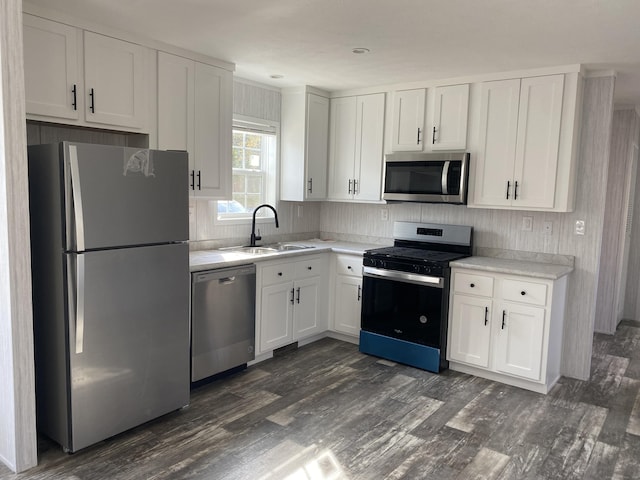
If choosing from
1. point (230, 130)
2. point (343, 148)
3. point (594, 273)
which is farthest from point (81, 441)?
point (594, 273)

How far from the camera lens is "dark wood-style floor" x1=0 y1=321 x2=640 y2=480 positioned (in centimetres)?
252

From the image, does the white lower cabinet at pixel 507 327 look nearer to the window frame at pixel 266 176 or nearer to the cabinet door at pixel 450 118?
the cabinet door at pixel 450 118

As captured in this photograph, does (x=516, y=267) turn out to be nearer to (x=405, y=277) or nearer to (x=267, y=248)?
(x=405, y=277)

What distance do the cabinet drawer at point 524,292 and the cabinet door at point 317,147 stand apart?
1.98 m

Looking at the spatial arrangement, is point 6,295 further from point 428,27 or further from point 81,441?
point 428,27

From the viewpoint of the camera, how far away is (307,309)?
4348mm

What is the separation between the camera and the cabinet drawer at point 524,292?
11.3ft

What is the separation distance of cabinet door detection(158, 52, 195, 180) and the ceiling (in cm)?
15

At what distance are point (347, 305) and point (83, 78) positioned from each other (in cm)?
276

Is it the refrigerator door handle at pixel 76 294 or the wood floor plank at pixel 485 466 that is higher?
the refrigerator door handle at pixel 76 294

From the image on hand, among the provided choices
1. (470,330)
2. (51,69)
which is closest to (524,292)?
(470,330)

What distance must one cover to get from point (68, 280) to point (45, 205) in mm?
404

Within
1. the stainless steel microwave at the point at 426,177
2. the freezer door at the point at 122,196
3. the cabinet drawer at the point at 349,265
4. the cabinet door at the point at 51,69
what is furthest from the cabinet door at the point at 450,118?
the cabinet door at the point at 51,69

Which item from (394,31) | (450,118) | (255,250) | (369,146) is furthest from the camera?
(369,146)
